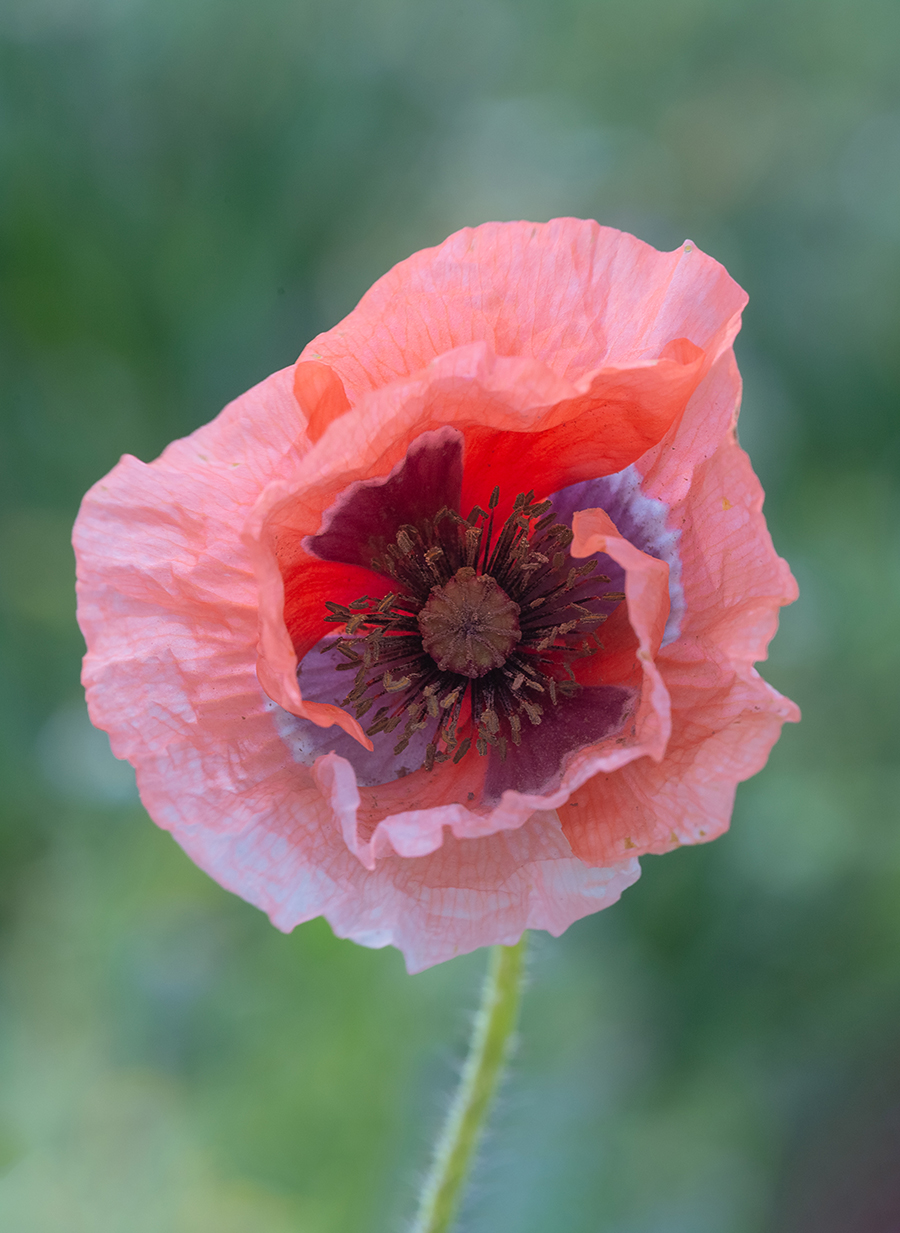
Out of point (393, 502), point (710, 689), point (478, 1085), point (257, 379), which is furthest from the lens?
point (257, 379)

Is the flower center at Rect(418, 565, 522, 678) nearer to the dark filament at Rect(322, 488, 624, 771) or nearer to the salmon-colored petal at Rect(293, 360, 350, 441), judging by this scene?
the dark filament at Rect(322, 488, 624, 771)

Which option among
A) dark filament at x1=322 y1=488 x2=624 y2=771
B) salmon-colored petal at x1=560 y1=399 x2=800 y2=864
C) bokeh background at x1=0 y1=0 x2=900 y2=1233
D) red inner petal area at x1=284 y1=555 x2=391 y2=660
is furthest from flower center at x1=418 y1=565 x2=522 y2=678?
bokeh background at x1=0 y1=0 x2=900 y2=1233

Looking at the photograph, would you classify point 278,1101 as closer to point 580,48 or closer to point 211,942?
point 211,942

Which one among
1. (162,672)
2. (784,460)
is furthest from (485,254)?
(784,460)

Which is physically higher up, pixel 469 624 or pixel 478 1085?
pixel 469 624

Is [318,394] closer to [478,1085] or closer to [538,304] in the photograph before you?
[538,304]

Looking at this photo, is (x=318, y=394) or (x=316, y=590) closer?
(x=318, y=394)

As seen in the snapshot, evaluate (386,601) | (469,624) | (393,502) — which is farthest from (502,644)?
(393,502)
